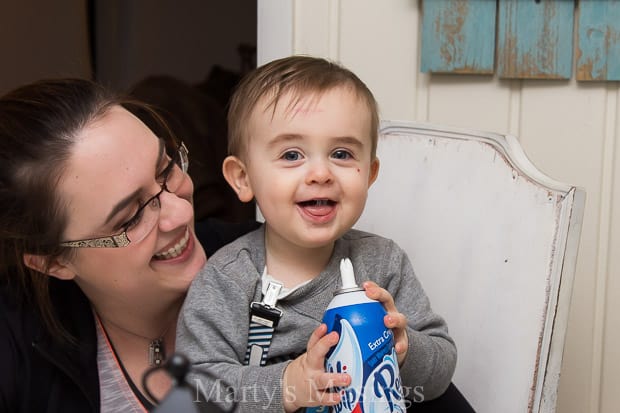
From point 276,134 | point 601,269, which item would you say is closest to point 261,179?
point 276,134

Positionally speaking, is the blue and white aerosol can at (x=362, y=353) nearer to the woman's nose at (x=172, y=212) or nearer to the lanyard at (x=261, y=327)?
the lanyard at (x=261, y=327)

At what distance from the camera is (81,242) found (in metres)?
1.41

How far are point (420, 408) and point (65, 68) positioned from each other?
2593 millimetres

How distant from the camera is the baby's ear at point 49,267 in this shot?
1.45 metres

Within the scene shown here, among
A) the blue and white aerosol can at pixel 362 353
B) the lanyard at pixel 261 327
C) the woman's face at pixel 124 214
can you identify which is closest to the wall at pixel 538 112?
the woman's face at pixel 124 214

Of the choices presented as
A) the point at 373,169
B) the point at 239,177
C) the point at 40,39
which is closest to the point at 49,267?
the point at 239,177

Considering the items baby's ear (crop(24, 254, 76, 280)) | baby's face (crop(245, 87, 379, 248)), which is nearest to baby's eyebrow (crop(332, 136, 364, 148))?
baby's face (crop(245, 87, 379, 248))

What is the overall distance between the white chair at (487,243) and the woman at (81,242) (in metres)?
0.57

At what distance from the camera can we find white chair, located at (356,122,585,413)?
4.96 ft

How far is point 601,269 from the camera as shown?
Result: 2.13 m

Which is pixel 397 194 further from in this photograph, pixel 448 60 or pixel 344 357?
pixel 344 357

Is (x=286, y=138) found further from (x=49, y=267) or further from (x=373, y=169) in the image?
(x=49, y=267)

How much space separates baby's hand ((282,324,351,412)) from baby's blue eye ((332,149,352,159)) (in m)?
0.32

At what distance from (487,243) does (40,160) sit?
0.94 metres
